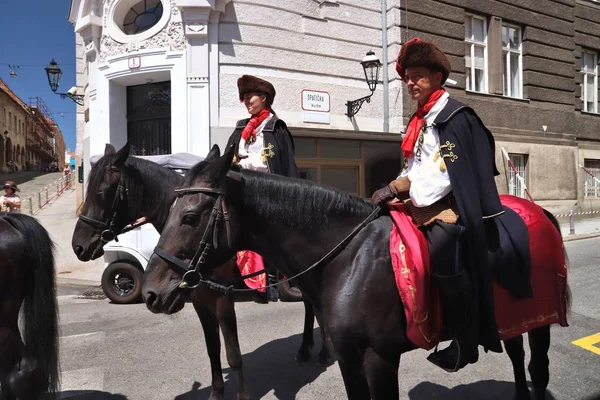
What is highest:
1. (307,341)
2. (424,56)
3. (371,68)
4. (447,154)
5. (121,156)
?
(371,68)

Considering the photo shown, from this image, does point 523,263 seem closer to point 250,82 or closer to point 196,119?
point 250,82

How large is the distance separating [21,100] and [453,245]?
60900 mm

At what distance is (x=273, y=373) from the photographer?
4117 mm

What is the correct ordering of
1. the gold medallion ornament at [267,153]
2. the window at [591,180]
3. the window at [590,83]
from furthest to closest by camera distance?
the window at [590,83] → the window at [591,180] → the gold medallion ornament at [267,153]

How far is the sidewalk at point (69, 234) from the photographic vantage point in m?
9.15

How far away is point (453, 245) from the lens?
2.23m

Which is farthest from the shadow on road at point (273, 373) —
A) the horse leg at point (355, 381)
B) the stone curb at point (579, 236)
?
the stone curb at point (579, 236)

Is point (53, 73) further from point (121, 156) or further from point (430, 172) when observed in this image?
point (430, 172)

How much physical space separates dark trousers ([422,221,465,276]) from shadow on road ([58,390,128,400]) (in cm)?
308

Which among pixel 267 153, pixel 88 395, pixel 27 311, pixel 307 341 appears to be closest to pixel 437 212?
pixel 267 153

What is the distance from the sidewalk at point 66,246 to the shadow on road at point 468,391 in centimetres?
434

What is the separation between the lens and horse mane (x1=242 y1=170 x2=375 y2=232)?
7.46 ft

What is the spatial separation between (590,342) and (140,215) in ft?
16.7

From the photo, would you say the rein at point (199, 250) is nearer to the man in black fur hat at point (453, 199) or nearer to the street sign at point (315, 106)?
the man in black fur hat at point (453, 199)
